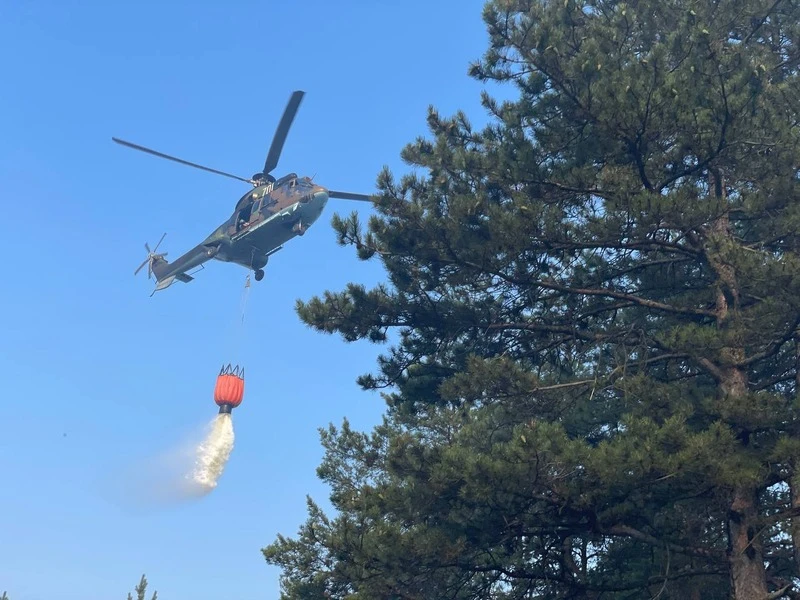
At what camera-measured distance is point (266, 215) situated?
33531 mm

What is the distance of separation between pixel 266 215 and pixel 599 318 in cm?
2202

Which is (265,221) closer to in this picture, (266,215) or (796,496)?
(266,215)

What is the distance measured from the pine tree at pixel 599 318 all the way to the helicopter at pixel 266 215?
712 inches

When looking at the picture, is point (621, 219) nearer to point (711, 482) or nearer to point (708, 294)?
point (708, 294)

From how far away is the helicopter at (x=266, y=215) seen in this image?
32688mm

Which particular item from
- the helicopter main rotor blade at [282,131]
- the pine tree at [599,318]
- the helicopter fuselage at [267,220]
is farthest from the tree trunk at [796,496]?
the helicopter fuselage at [267,220]

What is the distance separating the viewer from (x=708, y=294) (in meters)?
12.6

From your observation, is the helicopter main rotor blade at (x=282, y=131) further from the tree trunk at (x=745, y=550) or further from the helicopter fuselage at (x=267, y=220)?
the tree trunk at (x=745, y=550)

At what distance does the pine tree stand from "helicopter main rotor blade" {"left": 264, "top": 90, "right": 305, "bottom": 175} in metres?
15.6

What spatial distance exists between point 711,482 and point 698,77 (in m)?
5.43

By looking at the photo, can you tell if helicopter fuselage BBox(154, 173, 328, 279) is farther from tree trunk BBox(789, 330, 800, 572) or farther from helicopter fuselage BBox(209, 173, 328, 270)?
tree trunk BBox(789, 330, 800, 572)

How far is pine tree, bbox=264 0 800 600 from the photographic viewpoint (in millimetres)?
10477

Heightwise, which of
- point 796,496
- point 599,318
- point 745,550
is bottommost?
point 745,550

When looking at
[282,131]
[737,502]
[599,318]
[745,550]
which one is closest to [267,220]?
[282,131]
